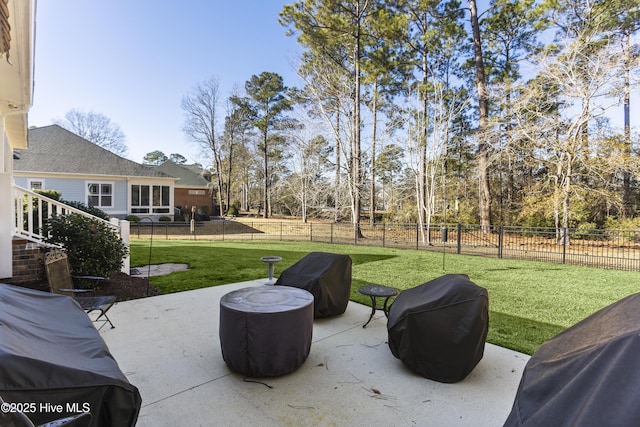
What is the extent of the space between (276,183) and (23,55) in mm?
25106

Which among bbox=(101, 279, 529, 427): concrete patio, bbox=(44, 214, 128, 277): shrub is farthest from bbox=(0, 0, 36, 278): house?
bbox=(101, 279, 529, 427): concrete patio

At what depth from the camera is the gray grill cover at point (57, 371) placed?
3.98 ft

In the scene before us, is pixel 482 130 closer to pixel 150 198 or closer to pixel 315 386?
pixel 315 386

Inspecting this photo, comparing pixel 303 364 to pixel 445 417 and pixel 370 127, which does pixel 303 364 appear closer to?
pixel 445 417

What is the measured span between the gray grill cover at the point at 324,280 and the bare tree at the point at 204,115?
24.5 metres

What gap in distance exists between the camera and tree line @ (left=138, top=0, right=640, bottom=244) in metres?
12.1

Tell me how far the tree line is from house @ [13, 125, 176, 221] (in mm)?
10213

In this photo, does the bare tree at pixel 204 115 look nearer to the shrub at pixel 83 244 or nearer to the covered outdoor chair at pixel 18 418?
the shrub at pixel 83 244

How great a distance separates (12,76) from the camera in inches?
173

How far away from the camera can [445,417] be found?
235 cm

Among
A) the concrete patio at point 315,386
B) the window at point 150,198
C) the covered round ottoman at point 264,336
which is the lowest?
the concrete patio at point 315,386

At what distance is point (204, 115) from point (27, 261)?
80.2 ft

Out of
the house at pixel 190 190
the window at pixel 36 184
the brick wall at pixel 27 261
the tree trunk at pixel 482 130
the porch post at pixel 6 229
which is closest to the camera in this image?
the porch post at pixel 6 229

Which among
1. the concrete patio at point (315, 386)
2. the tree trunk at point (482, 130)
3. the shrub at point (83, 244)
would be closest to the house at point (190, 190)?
the tree trunk at point (482, 130)
